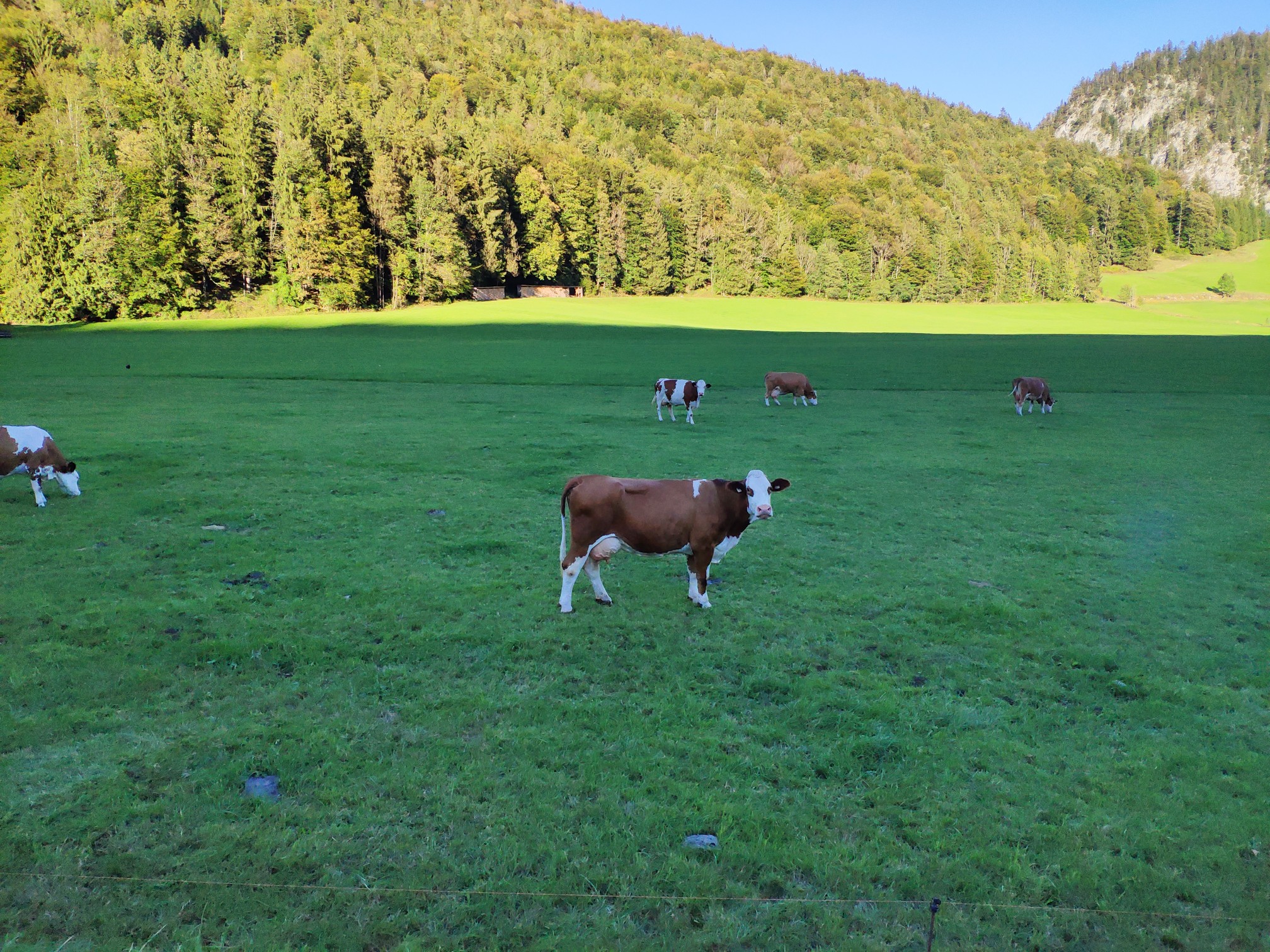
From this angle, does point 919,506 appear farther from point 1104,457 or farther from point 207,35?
point 207,35

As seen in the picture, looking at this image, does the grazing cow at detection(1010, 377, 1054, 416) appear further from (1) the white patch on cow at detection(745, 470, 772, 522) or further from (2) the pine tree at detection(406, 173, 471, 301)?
(2) the pine tree at detection(406, 173, 471, 301)

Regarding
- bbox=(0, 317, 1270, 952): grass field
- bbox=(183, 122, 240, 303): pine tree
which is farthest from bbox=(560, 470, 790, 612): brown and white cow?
bbox=(183, 122, 240, 303): pine tree

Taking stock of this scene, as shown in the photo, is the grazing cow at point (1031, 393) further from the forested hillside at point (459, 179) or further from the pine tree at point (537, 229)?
the pine tree at point (537, 229)

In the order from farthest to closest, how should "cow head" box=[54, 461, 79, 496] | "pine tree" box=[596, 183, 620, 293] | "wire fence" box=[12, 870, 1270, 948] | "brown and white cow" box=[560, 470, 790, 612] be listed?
1. "pine tree" box=[596, 183, 620, 293]
2. "cow head" box=[54, 461, 79, 496]
3. "brown and white cow" box=[560, 470, 790, 612]
4. "wire fence" box=[12, 870, 1270, 948]

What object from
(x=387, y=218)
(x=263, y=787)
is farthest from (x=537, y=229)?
(x=263, y=787)

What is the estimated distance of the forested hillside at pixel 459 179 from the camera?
210 feet

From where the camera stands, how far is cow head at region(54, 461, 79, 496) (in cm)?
1220

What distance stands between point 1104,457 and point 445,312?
2392 inches

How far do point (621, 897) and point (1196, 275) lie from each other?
184412 millimetres

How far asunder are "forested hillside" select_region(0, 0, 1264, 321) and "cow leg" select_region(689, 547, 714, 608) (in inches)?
2637

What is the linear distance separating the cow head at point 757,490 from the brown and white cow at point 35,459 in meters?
10.8

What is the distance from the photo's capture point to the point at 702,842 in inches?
184

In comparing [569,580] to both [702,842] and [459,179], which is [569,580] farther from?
[459,179]

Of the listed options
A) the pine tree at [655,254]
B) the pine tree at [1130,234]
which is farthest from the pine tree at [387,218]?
the pine tree at [1130,234]
